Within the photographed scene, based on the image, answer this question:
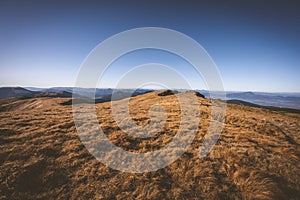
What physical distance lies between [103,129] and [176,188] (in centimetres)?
927

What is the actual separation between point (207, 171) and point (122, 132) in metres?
8.08

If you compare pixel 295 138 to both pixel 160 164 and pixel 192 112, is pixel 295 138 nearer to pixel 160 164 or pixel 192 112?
pixel 192 112

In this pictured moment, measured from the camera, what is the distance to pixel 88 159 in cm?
1173

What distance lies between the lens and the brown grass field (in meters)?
8.90

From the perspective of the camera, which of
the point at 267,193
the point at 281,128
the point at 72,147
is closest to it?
the point at 267,193

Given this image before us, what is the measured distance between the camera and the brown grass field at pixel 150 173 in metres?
8.90

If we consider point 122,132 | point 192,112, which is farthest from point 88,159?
point 192,112

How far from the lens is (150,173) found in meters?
10.5

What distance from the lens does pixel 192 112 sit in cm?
2180

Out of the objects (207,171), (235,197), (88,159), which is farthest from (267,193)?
(88,159)

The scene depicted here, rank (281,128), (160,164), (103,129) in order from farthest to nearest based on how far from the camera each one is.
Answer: (281,128) → (103,129) → (160,164)

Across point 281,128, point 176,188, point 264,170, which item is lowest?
point 176,188

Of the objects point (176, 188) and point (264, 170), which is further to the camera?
point (264, 170)

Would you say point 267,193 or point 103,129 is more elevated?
point 103,129
